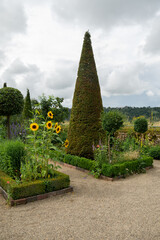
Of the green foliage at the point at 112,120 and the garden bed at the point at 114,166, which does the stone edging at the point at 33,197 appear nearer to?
the garden bed at the point at 114,166

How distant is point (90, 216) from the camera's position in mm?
3457

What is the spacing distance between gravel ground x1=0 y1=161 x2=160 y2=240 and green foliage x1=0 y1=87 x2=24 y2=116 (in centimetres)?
591

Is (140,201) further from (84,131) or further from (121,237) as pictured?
(84,131)

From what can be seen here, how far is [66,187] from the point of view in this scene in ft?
15.6

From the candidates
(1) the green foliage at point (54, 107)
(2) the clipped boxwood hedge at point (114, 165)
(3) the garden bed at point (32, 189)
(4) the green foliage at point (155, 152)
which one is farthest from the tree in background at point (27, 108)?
(3) the garden bed at point (32, 189)

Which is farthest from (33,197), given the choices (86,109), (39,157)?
(86,109)

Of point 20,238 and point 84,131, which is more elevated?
point 84,131

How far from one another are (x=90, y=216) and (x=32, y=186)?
1.45 m

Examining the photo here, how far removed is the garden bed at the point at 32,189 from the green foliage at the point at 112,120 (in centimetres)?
230

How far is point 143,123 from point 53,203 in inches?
192

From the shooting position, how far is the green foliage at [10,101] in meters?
9.45

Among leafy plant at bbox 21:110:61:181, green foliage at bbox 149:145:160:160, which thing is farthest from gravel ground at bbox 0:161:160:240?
green foliage at bbox 149:145:160:160

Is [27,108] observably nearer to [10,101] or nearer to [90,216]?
[10,101]

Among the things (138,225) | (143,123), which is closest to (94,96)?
(143,123)
